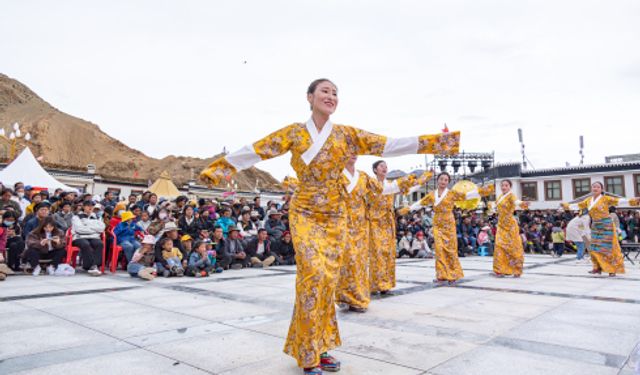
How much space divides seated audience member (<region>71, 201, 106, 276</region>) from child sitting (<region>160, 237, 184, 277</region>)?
3.63ft

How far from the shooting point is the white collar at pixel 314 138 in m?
2.82

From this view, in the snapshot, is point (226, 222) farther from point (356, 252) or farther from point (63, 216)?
point (356, 252)

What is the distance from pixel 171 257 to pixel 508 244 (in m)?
5.82

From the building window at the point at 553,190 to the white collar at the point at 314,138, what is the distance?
3861 centimetres

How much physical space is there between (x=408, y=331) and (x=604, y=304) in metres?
2.76

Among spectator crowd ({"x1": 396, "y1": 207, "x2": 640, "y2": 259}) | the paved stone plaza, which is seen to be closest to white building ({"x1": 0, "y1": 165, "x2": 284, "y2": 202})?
spectator crowd ({"x1": 396, "y1": 207, "x2": 640, "y2": 259})

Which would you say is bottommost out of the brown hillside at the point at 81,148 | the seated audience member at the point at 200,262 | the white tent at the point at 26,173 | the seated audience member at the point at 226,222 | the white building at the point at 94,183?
the seated audience member at the point at 200,262

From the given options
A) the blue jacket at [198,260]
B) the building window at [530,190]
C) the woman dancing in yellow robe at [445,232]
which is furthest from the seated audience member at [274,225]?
the building window at [530,190]

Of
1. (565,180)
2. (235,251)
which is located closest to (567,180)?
(565,180)

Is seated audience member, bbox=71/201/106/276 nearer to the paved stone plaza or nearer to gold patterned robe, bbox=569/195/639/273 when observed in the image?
the paved stone plaza

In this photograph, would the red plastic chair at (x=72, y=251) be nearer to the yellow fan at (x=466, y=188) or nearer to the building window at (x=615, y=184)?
the yellow fan at (x=466, y=188)

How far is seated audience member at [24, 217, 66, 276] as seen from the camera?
24.0 feet

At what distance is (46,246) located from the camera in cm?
735

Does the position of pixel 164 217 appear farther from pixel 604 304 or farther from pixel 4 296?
pixel 604 304
